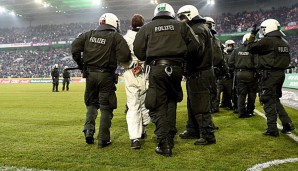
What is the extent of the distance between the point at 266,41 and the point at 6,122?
6230 millimetres

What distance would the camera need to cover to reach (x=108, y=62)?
4.69m

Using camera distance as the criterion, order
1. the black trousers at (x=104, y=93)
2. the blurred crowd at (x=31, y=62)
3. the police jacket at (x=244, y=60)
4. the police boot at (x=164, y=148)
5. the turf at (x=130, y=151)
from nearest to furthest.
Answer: the turf at (x=130, y=151), the police boot at (x=164, y=148), the black trousers at (x=104, y=93), the police jacket at (x=244, y=60), the blurred crowd at (x=31, y=62)

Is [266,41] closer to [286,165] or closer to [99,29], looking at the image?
[286,165]

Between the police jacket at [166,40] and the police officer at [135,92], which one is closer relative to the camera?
the police jacket at [166,40]

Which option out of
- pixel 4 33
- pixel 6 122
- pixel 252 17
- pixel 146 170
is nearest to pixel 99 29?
pixel 146 170

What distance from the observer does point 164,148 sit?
407 cm

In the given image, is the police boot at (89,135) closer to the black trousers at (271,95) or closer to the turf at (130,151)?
the turf at (130,151)

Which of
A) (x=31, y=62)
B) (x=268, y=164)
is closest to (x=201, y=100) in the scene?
(x=268, y=164)

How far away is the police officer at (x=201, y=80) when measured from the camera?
4.77 meters

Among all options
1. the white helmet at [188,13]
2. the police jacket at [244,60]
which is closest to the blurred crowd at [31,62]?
the police jacket at [244,60]

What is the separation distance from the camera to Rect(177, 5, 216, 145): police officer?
477 centimetres

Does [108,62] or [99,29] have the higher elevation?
[99,29]

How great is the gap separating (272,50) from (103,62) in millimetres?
3086

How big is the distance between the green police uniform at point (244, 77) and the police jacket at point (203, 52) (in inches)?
121
